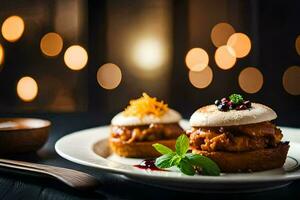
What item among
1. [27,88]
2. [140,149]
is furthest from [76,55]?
[140,149]

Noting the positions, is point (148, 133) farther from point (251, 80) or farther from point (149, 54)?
point (149, 54)

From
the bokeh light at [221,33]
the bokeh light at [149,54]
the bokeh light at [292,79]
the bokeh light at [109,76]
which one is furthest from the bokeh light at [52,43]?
the bokeh light at [292,79]

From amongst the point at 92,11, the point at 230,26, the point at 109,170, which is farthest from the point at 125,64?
the point at 109,170

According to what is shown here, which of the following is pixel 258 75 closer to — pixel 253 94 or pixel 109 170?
pixel 253 94

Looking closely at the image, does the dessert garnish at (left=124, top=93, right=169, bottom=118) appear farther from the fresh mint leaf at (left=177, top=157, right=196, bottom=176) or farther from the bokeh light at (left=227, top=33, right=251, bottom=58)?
the bokeh light at (left=227, top=33, right=251, bottom=58)

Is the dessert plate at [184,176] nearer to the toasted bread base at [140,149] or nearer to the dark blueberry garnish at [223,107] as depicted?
the toasted bread base at [140,149]

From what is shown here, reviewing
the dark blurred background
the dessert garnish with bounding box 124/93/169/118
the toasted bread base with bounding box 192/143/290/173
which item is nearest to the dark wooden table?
the toasted bread base with bounding box 192/143/290/173
